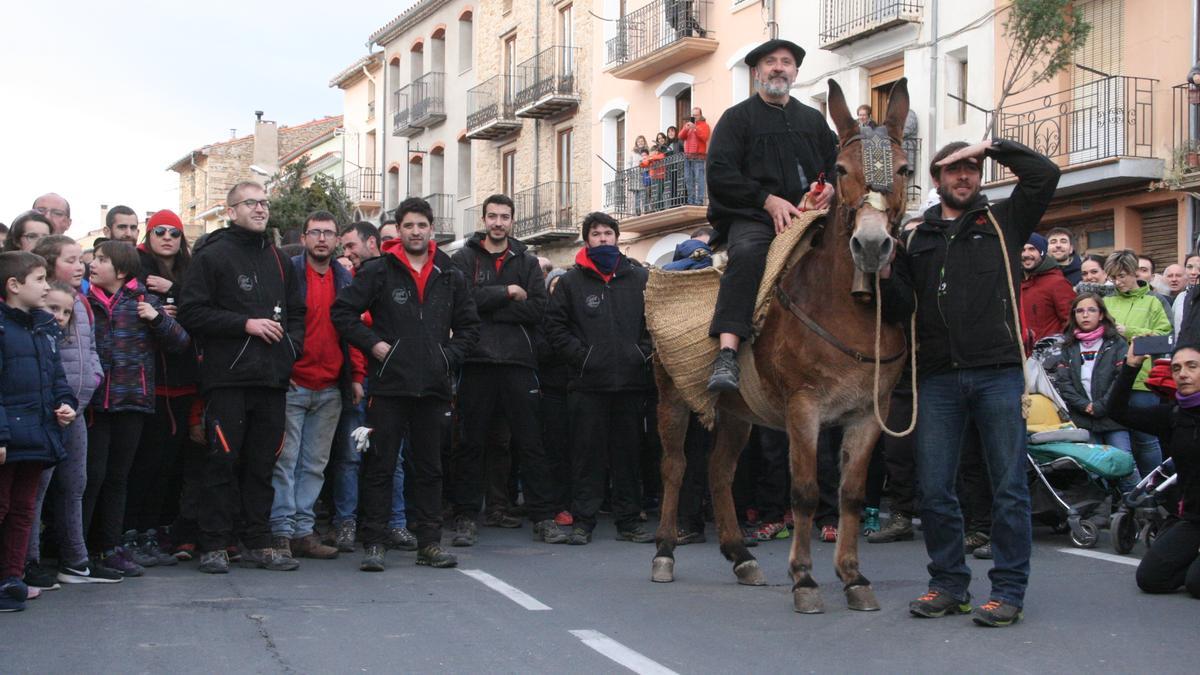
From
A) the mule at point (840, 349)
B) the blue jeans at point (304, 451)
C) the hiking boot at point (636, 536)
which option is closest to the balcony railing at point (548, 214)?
the hiking boot at point (636, 536)

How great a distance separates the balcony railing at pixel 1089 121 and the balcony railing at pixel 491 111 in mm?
19677

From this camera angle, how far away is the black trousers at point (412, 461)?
30.6ft

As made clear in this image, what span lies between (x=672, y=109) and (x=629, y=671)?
2681cm

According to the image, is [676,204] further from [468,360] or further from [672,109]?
[468,360]

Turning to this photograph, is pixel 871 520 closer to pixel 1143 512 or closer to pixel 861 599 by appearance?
pixel 1143 512

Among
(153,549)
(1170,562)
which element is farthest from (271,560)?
(1170,562)

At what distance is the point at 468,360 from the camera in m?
10.9

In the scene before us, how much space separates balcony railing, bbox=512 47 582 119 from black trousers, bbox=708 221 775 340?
28.1 meters

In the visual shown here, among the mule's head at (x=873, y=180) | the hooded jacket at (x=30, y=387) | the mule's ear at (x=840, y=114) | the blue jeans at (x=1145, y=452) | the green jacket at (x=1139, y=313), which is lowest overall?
the blue jeans at (x=1145, y=452)

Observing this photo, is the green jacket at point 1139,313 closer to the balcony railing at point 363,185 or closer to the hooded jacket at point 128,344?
the hooded jacket at point 128,344

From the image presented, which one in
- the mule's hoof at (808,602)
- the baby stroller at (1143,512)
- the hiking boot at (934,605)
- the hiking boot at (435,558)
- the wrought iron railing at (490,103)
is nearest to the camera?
the hiking boot at (934,605)

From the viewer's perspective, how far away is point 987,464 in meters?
7.20

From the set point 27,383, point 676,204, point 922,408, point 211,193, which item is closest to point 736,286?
point 922,408

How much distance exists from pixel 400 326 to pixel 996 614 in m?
4.48
